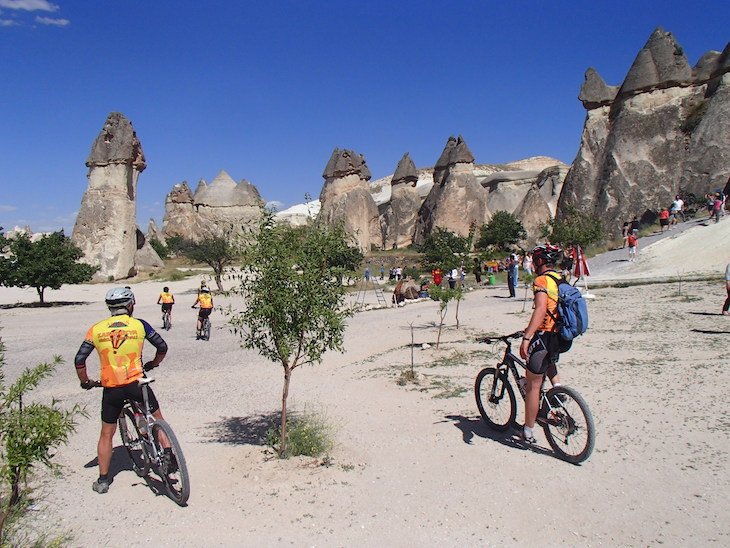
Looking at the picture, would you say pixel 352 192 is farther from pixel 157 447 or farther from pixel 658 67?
pixel 157 447

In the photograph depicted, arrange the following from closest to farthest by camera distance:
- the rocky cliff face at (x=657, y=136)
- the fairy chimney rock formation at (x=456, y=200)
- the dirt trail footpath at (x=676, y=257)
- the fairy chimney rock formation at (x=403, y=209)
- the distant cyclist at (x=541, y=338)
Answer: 1. the distant cyclist at (x=541, y=338)
2. the dirt trail footpath at (x=676, y=257)
3. the rocky cliff face at (x=657, y=136)
4. the fairy chimney rock formation at (x=456, y=200)
5. the fairy chimney rock formation at (x=403, y=209)

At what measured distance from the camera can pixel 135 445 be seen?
468cm

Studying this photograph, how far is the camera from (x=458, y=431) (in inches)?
227

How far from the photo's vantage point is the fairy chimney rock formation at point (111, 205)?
33781mm

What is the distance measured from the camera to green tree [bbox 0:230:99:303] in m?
22.8

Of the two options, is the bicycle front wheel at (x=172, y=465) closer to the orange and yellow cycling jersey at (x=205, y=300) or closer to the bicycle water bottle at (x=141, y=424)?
the bicycle water bottle at (x=141, y=424)

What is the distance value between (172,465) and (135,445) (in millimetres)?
652

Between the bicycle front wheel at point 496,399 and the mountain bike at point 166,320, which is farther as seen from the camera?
the mountain bike at point 166,320

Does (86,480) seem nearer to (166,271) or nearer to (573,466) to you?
(573,466)

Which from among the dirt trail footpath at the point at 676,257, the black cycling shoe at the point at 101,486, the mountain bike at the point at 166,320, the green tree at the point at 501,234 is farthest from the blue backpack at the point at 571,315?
the green tree at the point at 501,234

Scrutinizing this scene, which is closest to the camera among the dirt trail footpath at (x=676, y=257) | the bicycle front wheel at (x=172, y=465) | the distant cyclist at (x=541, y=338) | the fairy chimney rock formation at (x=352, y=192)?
the bicycle front wheel at (x=172, y=465)

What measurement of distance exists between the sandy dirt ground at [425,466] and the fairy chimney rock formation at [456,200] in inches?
1493

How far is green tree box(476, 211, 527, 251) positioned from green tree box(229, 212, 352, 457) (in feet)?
119

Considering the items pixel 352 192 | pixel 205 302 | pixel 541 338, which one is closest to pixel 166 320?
pixel 205 302
